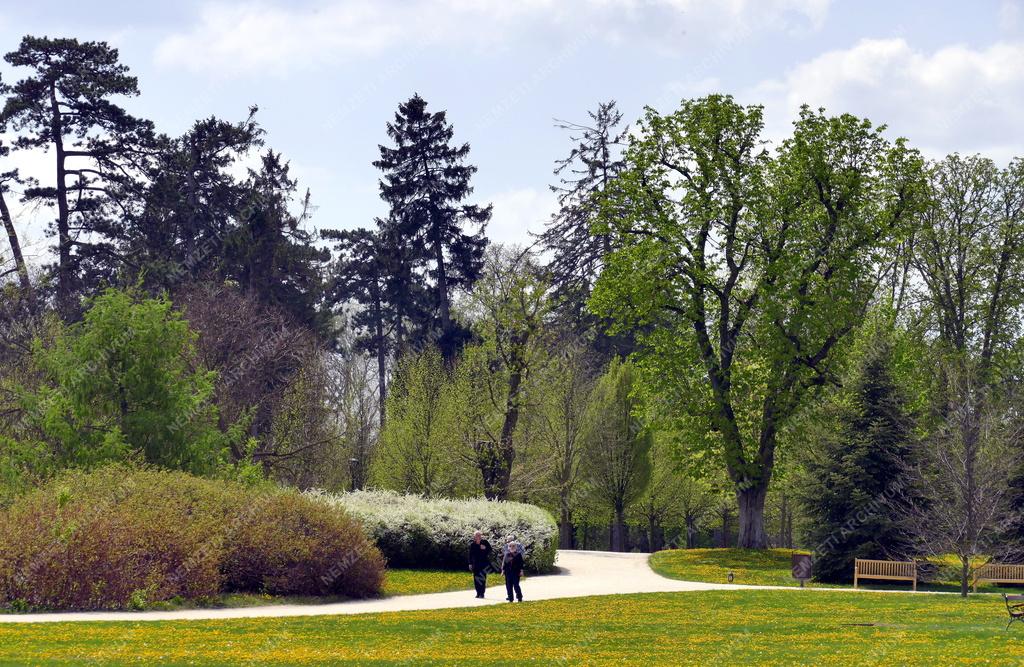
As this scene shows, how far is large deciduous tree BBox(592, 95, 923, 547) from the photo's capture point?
4116 cm

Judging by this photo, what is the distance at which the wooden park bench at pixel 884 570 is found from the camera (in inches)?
1281

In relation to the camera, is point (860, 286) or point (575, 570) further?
point (860, 286)

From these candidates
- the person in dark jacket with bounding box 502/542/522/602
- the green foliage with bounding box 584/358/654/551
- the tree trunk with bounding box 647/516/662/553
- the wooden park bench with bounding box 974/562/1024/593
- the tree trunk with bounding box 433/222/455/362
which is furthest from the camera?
the tree trunk with bounding box 433/222/455/362

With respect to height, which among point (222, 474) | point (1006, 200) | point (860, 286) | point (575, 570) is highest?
point (1006, 200)

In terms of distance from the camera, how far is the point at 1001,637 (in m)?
18.8

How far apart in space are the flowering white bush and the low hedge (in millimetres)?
4771

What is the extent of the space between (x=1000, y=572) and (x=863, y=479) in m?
4.51

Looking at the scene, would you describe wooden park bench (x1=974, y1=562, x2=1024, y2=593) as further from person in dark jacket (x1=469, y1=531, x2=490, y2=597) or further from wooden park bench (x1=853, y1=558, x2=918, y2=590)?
person in dark jacket (x1=469, y1=531, x2=490, y2=597)

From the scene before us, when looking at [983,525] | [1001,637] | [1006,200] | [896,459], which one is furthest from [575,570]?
[1006,200]

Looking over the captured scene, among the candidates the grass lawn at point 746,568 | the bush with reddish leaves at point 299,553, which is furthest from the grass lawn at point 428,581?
the grass lawn at point 746,568

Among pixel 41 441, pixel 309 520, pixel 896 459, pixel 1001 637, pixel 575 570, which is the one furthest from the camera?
pixel 575 570

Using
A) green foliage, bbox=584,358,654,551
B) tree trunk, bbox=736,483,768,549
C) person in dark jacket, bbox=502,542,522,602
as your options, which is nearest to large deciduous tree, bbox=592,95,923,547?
tree trunk, bbox=736,483,768,549

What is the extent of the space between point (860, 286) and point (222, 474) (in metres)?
24.3

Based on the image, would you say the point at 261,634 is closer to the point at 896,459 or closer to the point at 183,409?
the point at 183,409
